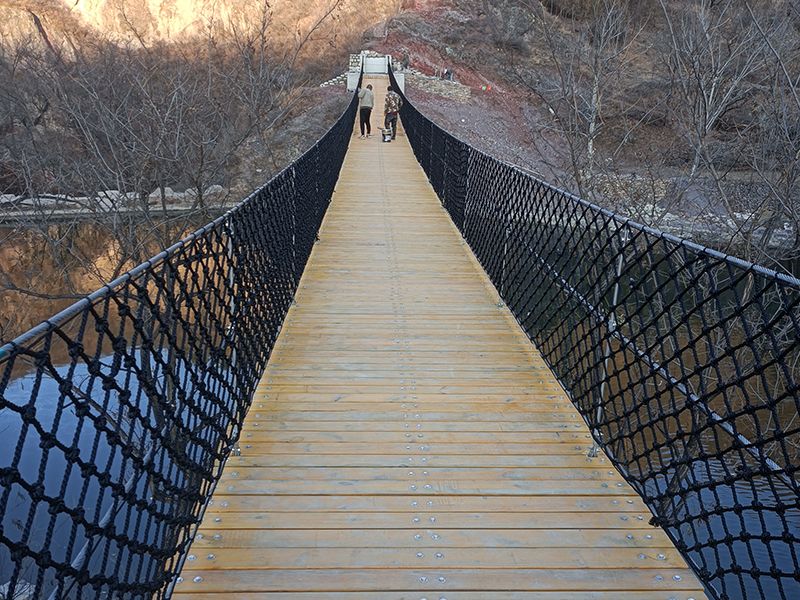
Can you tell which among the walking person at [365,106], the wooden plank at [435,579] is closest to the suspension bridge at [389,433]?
the wooden plank at [435,579]

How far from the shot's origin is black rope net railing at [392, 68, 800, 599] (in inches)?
87.7

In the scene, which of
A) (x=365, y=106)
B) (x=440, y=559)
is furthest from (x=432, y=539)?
(x=365, y=106)

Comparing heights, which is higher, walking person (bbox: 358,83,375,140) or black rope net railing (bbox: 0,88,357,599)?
walking person (bbox: 358,83,375,140)

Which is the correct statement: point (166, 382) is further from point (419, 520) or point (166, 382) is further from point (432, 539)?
point (432, 539)

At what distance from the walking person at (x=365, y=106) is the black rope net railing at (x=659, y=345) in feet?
8.41

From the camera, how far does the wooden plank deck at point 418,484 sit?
96.3 inches

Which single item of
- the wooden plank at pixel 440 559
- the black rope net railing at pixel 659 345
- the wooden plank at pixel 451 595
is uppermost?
the black rope net railing at pixel 659 345

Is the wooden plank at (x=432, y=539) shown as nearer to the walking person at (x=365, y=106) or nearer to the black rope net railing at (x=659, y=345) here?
the black rope net railing at (x=659, y=345)

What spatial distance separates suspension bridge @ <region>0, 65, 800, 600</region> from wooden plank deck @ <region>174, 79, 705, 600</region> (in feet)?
0.04

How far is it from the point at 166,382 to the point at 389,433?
1.39m

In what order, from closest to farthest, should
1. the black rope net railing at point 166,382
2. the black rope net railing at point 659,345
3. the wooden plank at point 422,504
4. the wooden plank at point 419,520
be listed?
the black rope net railing at point 166,382 < the black rope net railing at point 659,345 < the wooden plank at point 419,520 < the wooden plank at point 422,504

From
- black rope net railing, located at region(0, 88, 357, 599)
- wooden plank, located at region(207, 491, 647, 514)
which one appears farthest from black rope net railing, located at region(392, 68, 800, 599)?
black rope net railing, located at region(0, 88, 357, 599)

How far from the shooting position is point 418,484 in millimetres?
3025

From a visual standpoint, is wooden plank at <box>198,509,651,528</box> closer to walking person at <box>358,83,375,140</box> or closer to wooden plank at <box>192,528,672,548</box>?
wooden plank at <box>192,528,672,548</box>
